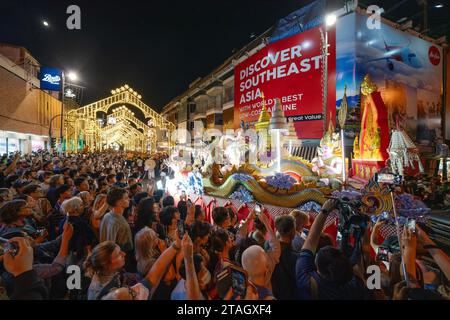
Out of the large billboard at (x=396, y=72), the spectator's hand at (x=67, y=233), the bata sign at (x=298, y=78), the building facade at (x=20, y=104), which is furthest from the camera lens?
the building facade at (x=20, y=104)

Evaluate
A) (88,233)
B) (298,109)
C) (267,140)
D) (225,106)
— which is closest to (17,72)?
(225,106)

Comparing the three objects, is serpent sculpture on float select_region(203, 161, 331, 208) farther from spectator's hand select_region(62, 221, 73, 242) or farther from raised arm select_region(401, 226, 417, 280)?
spectator's hand select_region(62, 221, 73, 242)

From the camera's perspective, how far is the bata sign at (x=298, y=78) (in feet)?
51.6

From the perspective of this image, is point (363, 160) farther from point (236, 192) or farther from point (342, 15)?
point (342, 15)

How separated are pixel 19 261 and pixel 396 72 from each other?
61.1ft

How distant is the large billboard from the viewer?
1352 cm

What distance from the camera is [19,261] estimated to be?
6.57 ft

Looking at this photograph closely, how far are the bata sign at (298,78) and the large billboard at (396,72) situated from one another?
999 mm

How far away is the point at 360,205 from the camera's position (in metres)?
3.09

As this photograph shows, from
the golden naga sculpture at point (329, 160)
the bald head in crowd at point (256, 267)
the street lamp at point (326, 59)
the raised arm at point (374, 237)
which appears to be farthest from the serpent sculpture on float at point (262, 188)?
the street lamp at point (326, 59)

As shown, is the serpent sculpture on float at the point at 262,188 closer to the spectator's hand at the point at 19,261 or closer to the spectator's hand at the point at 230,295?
the spectator's hand at the point at 230,295

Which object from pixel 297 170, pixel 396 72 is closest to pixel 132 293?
pixel 297 170
